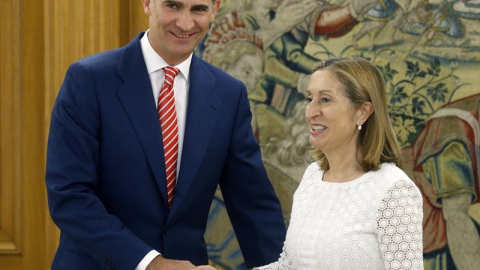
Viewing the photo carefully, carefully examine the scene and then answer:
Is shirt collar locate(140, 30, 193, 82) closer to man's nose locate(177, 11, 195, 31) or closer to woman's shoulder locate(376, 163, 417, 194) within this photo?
man's nose locate(177, 11, 195, 31)

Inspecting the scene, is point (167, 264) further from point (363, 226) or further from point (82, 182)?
point (363, 226)

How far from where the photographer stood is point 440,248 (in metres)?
3.92

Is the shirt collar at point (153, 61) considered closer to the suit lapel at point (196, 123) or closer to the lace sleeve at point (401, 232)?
the suit lapel at point (196, 123)

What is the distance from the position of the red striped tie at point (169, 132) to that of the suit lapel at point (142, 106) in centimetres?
3

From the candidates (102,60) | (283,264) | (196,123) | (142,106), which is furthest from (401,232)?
(102,60)

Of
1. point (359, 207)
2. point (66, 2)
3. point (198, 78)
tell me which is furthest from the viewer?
point (66, 2)

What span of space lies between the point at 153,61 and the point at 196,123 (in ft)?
0.85

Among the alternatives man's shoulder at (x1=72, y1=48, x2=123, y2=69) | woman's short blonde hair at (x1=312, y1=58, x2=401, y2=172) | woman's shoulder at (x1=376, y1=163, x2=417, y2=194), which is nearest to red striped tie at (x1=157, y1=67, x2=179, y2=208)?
man's shoulder at (x1=72, y1=48, x2=123, y2=69)

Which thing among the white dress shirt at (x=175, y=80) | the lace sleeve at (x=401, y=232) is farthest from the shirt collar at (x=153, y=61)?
the lace sleeve at (x=401, y=232)

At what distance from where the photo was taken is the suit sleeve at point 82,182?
284 centimetres

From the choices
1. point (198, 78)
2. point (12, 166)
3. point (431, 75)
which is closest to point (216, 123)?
point (198, 78)

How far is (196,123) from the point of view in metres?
3.05

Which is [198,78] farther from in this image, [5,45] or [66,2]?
[5,45]

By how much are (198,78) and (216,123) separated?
17 centimetres
